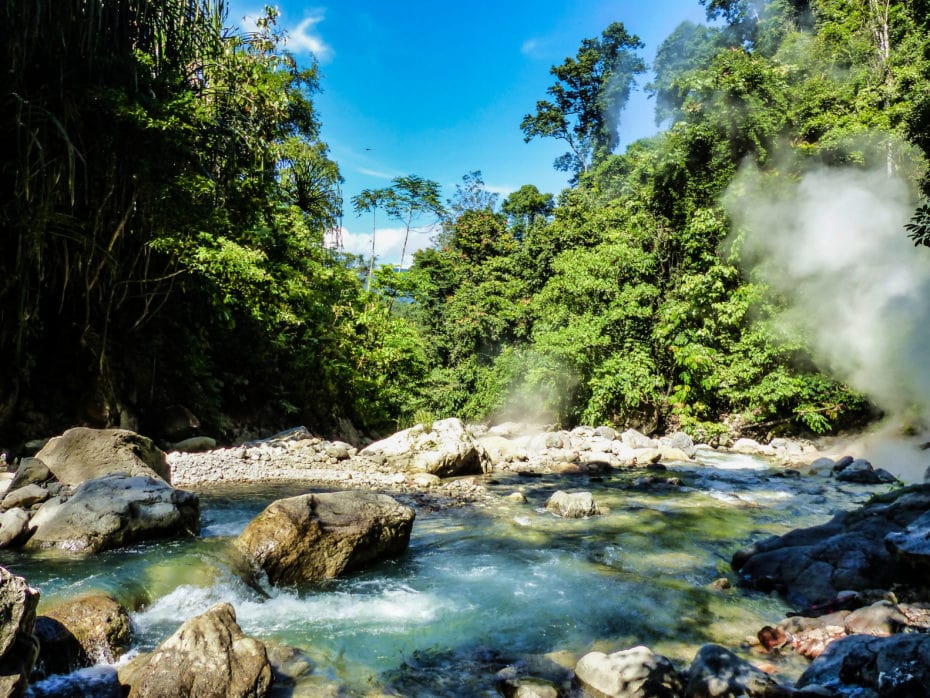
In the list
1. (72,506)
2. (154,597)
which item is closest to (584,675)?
(154,597)

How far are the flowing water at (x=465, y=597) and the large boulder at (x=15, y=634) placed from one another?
116cm

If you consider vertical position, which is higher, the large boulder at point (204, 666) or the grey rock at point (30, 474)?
the grey rock at point (30, 474)

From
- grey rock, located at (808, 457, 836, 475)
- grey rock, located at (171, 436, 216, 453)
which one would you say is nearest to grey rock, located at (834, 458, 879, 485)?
grey rock, located at (808, 457, 836, 475)

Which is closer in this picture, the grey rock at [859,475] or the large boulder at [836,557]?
the large boulder at [836,557]

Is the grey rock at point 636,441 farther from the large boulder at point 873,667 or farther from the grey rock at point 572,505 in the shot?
the large boulder at point 873,667

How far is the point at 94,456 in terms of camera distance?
602 cm

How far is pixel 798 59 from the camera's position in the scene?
1709 centimetres

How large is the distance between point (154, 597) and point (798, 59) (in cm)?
2147

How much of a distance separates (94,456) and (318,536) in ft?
10.8

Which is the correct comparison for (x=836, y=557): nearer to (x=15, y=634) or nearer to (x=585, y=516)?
(x=585, y=516)

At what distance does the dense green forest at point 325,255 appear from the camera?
723cm

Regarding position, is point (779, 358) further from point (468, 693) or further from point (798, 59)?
point (468, 693)

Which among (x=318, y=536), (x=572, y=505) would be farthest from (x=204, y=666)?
(x=572, y=505)

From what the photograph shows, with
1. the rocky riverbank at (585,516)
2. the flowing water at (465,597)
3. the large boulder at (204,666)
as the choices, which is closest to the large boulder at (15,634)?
the rocky riverbank at (585,516)
